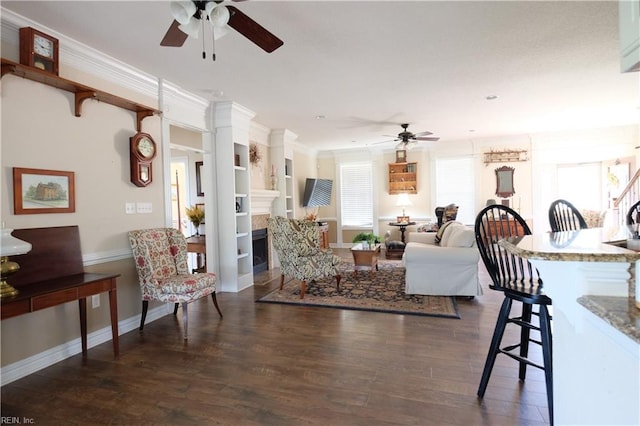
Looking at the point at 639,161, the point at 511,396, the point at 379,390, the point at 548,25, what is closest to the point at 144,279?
the point at 379,390

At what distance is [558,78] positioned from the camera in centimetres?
371

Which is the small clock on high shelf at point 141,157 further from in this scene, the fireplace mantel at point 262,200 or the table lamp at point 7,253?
the fireplace mantel at point 262,200

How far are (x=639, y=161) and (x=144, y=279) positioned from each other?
8.57 m

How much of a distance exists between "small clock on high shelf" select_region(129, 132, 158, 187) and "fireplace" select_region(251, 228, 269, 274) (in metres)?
2.29

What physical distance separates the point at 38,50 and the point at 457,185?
746cm

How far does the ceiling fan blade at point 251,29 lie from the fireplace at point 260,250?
12.2ft

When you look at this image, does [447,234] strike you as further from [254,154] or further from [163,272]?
[163,272]

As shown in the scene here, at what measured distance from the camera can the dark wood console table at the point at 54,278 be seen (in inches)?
82.4

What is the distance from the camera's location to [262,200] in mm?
A: 5762

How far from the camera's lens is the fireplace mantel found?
5.43 meters

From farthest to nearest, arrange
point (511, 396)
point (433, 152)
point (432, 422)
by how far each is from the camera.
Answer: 1. point (433, 152)
2. point (511, 396)
3. point (432, 422)

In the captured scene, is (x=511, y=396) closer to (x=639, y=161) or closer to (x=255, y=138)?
(x=255, y=138)

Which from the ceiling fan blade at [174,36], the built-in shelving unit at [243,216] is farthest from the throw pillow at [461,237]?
the ceiling fan blade at [174,36]

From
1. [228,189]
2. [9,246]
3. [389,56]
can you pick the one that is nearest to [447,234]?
[389,56]
